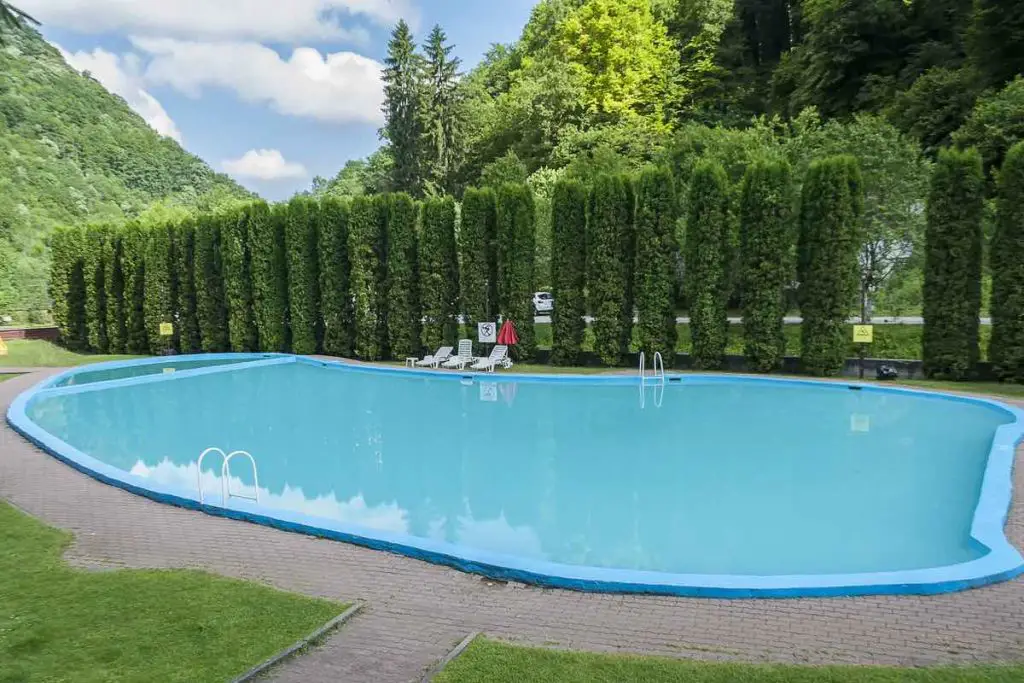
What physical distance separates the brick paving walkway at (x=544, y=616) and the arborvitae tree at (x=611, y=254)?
40.0 feet

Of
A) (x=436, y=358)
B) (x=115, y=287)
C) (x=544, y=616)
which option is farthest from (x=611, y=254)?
(x=115, y=287)

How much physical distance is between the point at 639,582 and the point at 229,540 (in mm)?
3893

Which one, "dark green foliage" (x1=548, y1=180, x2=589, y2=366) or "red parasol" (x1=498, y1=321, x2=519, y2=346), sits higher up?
"dark green foliage" (x1=548, y1=180, x2=589, y2=366)

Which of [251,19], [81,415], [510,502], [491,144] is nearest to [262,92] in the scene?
[491,144]

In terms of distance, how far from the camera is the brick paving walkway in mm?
4148

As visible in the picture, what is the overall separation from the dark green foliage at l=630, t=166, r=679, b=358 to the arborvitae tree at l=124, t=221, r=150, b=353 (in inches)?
724

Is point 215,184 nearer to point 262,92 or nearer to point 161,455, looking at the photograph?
point 262,92

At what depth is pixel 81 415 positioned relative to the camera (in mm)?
14516

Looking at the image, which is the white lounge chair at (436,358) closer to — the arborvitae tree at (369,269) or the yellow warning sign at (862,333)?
the arborvitae tree at (369,269)

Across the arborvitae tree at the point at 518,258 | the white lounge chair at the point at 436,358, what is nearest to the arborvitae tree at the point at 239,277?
the white lounge chair at the point at 436,358

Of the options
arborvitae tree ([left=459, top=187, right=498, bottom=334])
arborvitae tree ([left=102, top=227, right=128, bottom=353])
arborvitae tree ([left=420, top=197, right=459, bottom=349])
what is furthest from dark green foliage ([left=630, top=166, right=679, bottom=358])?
arborvitae tree ([left=102, top=227, right=128, bottom=353])

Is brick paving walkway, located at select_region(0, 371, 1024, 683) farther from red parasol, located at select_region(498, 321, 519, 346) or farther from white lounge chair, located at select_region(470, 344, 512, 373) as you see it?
red parasol, located at select_region(498, 321, 519, 346)

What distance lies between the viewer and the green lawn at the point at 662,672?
3.75 m

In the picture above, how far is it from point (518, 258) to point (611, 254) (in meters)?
2.66
